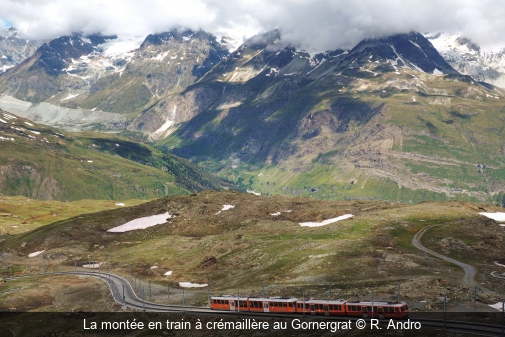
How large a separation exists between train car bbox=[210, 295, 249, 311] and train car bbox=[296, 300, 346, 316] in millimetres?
11913

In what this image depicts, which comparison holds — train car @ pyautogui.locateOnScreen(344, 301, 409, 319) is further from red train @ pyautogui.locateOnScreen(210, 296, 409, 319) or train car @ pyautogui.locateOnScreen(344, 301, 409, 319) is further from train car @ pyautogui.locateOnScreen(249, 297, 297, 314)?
train car @ pyautogui.locateOnScreen(249, 297, 297, 314)

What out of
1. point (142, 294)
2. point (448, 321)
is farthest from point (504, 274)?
point (142, 294)

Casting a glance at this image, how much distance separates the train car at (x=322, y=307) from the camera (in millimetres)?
81444

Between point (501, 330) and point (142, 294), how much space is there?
82.0m

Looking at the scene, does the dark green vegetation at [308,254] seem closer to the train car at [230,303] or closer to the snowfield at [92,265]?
the snowfield at [92,265]

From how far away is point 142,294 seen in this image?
398 ft

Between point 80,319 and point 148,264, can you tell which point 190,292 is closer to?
point 80,319

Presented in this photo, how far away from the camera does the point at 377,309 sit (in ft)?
255

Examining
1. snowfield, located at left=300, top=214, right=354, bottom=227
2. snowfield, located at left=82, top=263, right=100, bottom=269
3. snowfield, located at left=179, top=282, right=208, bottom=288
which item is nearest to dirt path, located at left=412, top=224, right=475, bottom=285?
snowfield, located at left=300, top=214, right=354, bottom=227

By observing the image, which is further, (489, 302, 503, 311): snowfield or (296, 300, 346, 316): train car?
(296, 300, 346, 316): train car

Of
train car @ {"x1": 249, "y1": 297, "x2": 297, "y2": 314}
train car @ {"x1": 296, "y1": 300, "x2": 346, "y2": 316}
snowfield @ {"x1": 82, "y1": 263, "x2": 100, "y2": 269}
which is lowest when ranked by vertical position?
train car @ {"x1": 296, "y1": 300, "x2": 346, "y2": 316}

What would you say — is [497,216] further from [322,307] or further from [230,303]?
[230,303]

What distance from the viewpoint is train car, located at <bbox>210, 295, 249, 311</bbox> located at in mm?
93256

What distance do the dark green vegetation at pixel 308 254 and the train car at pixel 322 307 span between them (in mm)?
12714
